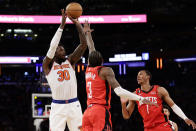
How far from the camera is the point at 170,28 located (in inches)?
706

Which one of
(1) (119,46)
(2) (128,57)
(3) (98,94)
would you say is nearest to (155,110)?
(3) (98,94)

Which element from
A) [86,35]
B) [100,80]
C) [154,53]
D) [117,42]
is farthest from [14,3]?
[100,80]

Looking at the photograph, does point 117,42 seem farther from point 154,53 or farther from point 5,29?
point 5,29

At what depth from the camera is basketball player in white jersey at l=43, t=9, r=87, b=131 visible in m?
5.14

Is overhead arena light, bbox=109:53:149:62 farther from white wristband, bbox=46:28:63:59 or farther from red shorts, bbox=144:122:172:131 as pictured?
white wristband, bbox=46:28:63:59

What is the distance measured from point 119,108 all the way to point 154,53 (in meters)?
4.08

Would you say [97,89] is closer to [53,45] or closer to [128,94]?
[128,94]

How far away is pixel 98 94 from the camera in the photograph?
4.73 meters

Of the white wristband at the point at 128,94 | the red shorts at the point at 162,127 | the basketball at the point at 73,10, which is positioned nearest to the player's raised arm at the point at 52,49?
the basketball at the point at 73,10

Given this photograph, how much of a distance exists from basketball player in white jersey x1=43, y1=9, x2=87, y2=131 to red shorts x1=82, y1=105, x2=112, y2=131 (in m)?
0.55

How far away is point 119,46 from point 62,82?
11.3m

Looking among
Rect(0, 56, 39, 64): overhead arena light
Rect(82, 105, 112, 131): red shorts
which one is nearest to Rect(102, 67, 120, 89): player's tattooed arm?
Rect(82, 105, 112, 131): red shorts

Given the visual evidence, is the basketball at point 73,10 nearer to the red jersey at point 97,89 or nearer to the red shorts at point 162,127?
the red jersey at point 97,89

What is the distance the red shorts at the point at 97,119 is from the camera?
14.9 ft
